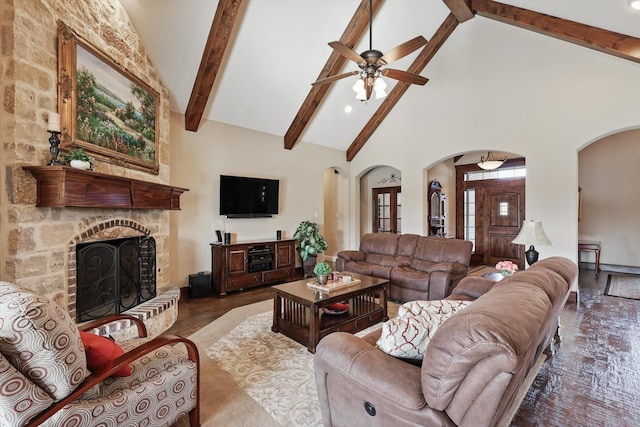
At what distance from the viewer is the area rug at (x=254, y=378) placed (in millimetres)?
2052

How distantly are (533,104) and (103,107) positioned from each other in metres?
6.18

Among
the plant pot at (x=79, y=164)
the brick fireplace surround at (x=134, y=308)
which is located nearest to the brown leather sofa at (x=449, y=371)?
the brick fireplace surround at (x=134, y=308)

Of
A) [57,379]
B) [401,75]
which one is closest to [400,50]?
[401,75]

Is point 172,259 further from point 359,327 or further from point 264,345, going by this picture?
point 359,327

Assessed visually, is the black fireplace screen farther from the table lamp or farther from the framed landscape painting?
the table lamp

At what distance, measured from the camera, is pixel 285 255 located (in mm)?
5910

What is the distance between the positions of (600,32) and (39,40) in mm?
5887

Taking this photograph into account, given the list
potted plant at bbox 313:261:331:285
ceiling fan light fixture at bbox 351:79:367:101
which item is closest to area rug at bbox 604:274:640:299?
potted plant at bbox 313:261:331:285

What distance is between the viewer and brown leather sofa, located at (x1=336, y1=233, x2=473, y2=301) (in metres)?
4.13

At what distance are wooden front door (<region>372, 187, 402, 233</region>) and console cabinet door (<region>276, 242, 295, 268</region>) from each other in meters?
3.68

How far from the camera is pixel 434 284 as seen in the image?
4.10 metres

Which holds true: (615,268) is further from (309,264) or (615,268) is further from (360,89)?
(360,89)

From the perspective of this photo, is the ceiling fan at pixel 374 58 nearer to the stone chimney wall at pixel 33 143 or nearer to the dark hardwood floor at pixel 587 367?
the stone chimney wall at pixel 33 143

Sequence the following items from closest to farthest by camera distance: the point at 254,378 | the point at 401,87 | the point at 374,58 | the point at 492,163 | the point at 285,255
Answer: the point at 254,378
the point at 374,58
the point at 285,255
the point at 401,87
the point at 492,163
